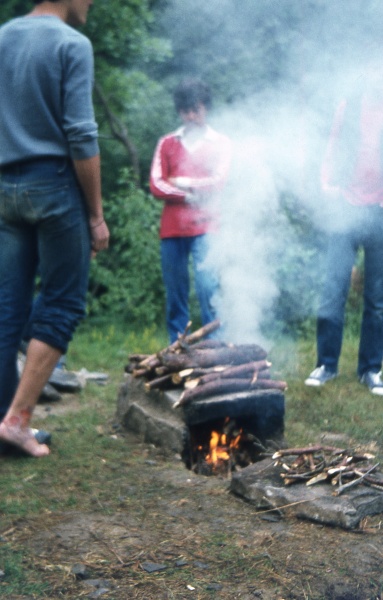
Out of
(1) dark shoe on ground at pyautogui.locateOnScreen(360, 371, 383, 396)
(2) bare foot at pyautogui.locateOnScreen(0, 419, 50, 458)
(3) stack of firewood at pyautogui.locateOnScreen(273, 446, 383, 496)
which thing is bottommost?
(1) dark shoe on ground at pyautogui.locateOnScreen(360, 371, 383, 396)

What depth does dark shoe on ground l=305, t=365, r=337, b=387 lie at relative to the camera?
5.28 meters

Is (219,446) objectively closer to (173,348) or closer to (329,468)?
(173,348)

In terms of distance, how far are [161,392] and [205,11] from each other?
5721mm

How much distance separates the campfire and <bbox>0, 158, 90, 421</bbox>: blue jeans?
2.35ft

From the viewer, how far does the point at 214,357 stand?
4262 millimetres

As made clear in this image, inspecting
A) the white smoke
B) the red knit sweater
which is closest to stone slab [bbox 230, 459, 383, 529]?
the white smoke

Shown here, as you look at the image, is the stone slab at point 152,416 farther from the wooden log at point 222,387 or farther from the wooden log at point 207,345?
the wooden log at point 207,345

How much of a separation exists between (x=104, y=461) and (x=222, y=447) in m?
0.65

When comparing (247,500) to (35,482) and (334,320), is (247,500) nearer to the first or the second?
(35,482)

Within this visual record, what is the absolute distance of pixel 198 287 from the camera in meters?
5.61

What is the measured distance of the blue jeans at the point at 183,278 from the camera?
5539 millimetres

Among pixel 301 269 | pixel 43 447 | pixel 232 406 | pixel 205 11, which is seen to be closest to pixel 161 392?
pixel 232 406

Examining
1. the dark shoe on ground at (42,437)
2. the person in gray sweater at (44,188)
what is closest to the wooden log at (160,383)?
the dark shoe on ground at (42,437)

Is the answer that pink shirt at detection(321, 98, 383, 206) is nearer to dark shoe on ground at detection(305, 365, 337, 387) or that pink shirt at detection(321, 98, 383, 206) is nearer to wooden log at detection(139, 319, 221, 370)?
dark shoe on ground at detection(305, 365, 337, 387)
